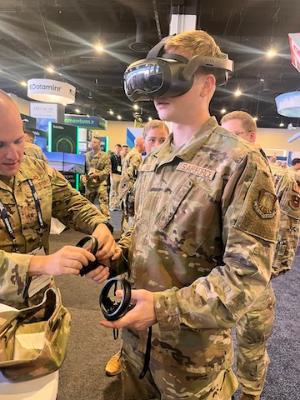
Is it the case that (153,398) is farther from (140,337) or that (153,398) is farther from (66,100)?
(66,100)

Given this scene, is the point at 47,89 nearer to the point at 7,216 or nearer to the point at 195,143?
the point at 7,216

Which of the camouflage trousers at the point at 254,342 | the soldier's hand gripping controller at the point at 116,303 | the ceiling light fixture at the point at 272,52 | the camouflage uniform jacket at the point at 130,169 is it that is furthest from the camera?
the ceiling light fixture at the point at 272,52

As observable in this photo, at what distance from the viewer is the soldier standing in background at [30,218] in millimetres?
933

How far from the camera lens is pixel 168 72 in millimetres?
871

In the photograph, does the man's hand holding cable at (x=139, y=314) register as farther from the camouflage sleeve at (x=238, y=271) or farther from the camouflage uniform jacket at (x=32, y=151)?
the camouflage uniform jacket at (x=32, y=151)

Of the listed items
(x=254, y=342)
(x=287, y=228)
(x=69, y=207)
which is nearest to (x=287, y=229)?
(x=287, y=228)

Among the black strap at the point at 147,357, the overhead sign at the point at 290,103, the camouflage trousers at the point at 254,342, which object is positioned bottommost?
the camouflage trousers at the point at 254,342

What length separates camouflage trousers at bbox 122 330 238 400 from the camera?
0.95m

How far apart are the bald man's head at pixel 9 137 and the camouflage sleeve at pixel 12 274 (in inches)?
13.3

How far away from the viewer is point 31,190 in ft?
4.03

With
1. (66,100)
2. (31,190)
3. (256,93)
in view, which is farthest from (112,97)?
(31,190)

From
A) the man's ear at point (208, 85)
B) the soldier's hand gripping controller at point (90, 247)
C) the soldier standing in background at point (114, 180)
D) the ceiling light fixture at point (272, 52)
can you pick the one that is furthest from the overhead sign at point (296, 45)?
the soldier standing in background at point (114, 180)

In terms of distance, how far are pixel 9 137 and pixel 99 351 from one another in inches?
69.3

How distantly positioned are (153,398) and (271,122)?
20046 mm
